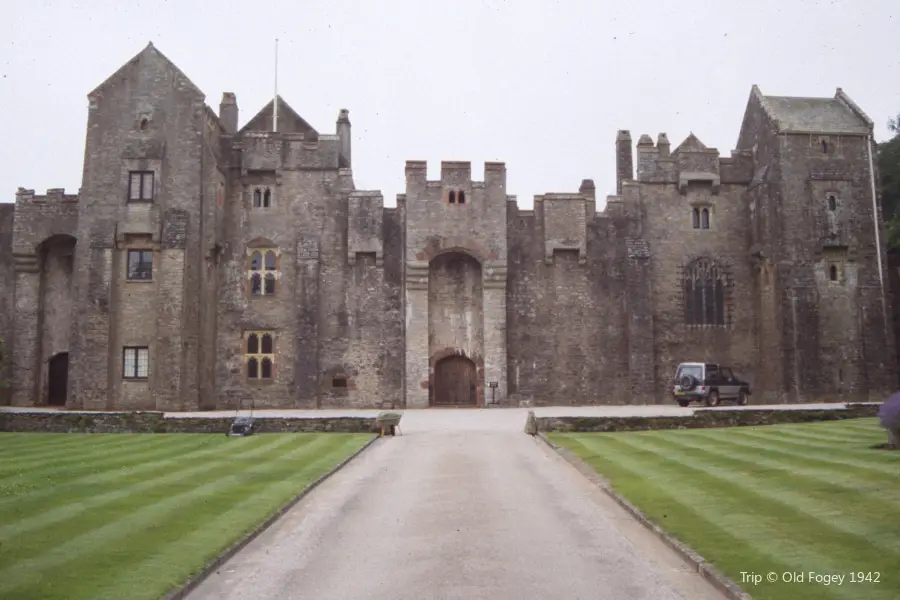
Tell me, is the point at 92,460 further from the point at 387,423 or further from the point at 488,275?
the point at 488,275

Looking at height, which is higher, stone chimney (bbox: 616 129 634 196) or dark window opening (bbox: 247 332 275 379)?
stone chimney (bbox: 616 129 634 196)

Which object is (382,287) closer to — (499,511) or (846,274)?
(846,274)

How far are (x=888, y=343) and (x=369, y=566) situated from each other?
36693 millimetres

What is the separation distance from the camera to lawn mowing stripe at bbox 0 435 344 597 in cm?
868

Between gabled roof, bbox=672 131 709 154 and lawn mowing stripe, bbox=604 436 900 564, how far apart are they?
26708mm

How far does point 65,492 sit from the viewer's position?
13.4m

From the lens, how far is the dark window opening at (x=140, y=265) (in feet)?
121

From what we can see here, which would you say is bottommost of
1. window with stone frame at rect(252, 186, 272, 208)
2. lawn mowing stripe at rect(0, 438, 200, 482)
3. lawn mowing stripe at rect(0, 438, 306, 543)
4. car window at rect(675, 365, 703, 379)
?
lawn mowing stripe at rect(0, 438, 306, 543)

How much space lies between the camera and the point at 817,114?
4184cm

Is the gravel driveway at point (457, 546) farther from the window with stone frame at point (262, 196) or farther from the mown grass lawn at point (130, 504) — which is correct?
the window with stone frame at point (262, 196)

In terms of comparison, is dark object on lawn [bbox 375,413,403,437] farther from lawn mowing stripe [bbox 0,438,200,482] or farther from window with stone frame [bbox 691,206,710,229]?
window with stone frame [bbox 691,206,710,229]

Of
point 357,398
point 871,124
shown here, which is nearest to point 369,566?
point 357,398

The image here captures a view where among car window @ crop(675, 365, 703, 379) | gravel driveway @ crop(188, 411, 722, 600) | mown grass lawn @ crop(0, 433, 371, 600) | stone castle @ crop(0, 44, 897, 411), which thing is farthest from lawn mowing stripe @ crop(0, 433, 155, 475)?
car window @ crop(675, 365, 703, 379)

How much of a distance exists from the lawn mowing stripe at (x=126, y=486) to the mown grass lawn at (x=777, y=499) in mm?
7986
